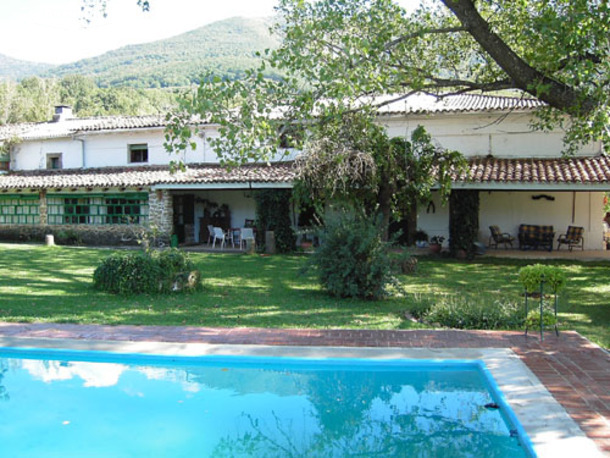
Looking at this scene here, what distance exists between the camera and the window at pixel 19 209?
2377 cm

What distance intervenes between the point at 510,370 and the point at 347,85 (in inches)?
198

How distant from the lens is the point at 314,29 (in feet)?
34.2

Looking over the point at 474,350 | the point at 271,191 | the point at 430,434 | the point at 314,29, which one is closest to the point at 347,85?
the point at 314,29

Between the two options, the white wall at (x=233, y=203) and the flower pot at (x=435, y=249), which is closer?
the flower pot at (x=435, y=249)

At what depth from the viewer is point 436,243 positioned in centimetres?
1911

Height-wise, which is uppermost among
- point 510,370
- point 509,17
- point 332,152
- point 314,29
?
point 509,17

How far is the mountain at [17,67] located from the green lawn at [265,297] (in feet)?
386

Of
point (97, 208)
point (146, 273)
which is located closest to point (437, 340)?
point (146, 273)

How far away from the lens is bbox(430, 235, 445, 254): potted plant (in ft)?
60.1

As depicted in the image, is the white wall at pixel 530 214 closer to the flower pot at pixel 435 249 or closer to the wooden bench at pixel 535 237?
the wooden bench at pixel 535 237

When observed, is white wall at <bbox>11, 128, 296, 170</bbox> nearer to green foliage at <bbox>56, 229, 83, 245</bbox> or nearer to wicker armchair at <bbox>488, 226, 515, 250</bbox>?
green foliage at <bbox>56, 229, 83, 245</bbox>

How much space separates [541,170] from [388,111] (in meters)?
5.48

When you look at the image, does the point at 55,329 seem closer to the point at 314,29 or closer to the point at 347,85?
the point at 347,85

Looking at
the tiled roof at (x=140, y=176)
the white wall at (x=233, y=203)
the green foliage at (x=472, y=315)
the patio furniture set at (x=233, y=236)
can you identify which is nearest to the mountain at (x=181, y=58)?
the tiled roof at (x=140, y=176)
